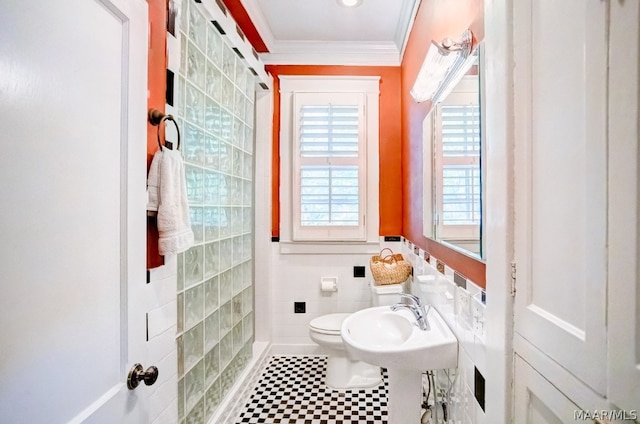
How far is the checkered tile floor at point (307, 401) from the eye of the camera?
6.00 feet

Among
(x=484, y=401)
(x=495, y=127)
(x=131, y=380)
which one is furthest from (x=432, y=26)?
(x=131, y=380)

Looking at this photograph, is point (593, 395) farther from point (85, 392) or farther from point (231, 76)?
point (231, 76)

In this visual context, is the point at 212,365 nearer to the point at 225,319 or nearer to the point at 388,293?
the point at 225,319

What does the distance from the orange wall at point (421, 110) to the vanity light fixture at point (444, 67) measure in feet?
0.21

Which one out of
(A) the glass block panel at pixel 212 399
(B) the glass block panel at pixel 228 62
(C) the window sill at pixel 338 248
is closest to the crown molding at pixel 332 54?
(B) the glass block panel at pixel 228 62

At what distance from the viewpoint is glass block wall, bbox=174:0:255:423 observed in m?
1.41

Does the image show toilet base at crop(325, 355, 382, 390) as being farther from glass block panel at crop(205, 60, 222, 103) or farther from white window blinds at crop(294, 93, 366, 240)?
glass block panel at crop(205, 60, 222, 103)

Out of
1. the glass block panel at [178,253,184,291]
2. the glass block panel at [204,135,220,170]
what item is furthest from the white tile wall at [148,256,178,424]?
the glass block panel at [204,135,220,170]

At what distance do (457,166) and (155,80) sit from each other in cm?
119

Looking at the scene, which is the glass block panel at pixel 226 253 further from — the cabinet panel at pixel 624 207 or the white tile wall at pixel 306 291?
the cabinet panel at pixel 624 207

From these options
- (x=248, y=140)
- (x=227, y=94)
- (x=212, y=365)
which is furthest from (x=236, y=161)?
(x=212, y=365)

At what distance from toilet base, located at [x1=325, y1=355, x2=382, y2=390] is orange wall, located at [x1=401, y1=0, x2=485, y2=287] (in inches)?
38.8

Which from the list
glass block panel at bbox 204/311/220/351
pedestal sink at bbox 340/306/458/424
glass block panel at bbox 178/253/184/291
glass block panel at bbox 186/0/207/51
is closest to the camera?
pedestal sink at bbox 340/306/458/424

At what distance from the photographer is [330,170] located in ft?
8.44
